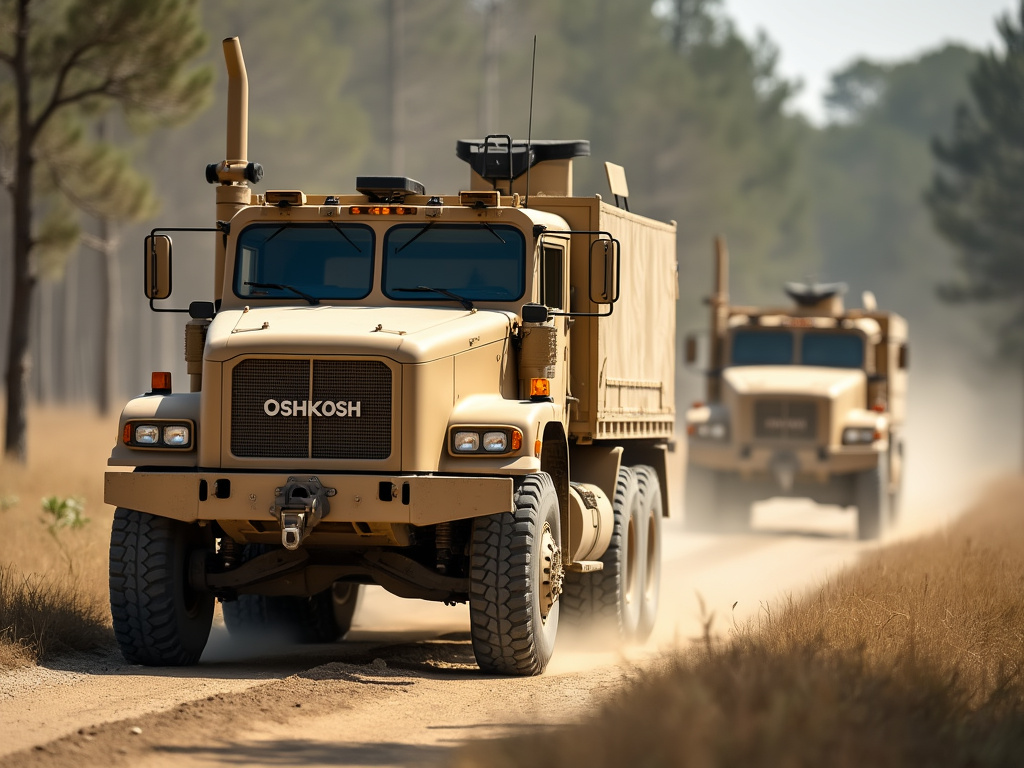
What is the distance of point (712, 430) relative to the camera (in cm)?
2273

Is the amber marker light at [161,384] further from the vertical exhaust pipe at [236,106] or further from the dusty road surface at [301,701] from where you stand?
the vertical exhaust pipe at [236,106]

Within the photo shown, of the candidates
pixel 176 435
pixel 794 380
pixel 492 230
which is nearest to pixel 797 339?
pixel 794 380

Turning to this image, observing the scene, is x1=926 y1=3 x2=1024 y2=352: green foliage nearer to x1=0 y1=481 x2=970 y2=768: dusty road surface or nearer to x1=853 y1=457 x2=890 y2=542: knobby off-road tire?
x1=853 y1=457 x2=890 y2=542: knobby off-road tire

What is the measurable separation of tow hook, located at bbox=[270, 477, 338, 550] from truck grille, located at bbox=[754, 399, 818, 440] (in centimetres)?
1320

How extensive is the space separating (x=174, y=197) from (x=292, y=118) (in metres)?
5.47

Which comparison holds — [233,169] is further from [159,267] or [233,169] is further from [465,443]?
[465,443]

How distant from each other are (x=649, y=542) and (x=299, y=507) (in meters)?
5.04

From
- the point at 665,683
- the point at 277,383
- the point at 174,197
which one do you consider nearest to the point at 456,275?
the point at 277,383

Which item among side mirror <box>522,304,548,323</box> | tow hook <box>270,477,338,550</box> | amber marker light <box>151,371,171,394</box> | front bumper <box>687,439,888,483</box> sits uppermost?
side mirror <box>522,304,548,323</box>

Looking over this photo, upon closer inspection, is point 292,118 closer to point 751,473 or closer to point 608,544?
point 751,473

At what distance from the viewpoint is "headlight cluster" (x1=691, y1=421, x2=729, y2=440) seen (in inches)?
893

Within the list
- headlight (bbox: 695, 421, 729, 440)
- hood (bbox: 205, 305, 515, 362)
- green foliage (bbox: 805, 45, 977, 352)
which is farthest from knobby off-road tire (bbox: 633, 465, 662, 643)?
green foliage (bbox: 805, 45, 977, 352)

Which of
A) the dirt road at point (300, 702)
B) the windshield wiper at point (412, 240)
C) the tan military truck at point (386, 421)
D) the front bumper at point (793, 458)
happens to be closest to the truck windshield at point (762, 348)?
the front bumper at point (793, 458)

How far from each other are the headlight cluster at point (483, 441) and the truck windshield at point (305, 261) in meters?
1.42
